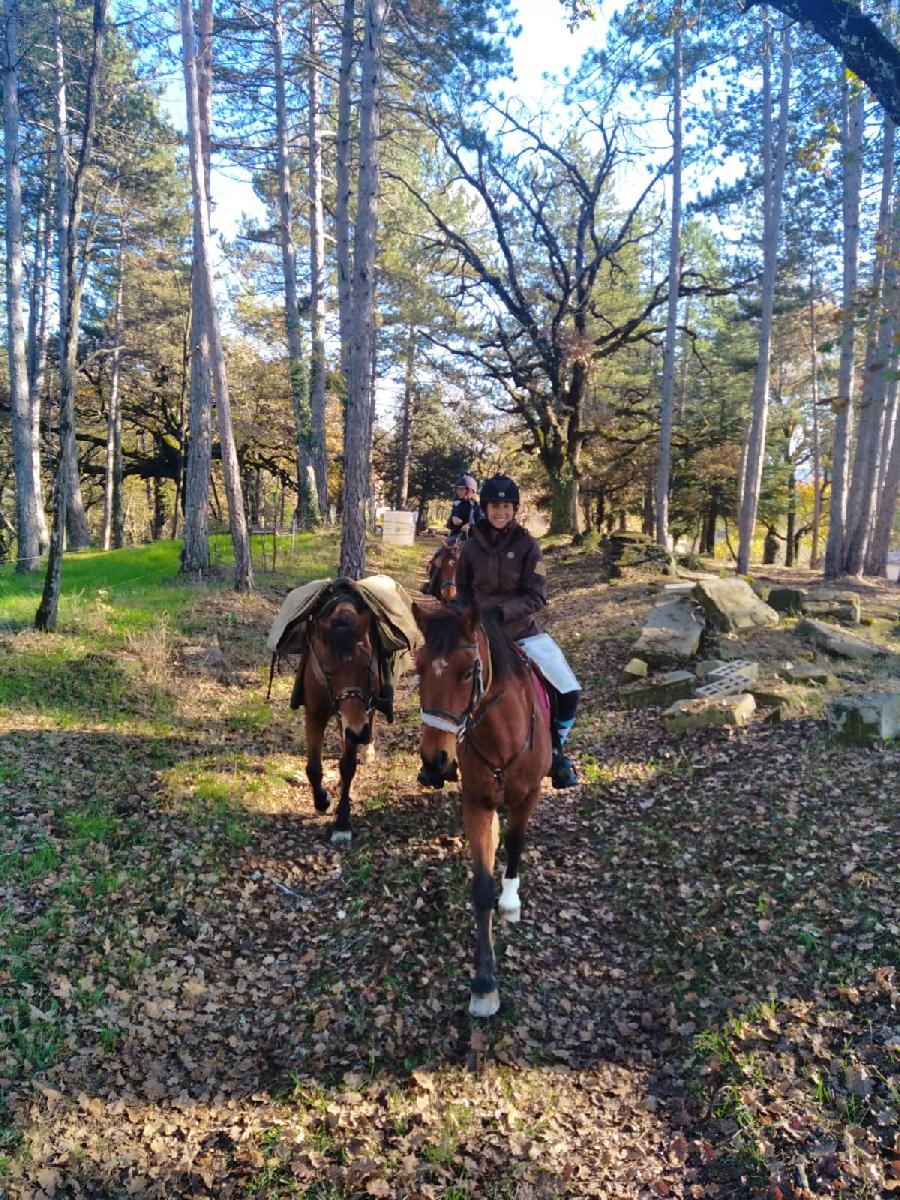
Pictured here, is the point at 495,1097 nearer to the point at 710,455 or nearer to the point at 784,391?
the point at 710,455

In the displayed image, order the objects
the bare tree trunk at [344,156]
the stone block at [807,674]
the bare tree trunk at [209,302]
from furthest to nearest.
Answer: the bare tree trunk at [344,156] → the bare tree trunk at [209,302] → the stone block at [807,674]

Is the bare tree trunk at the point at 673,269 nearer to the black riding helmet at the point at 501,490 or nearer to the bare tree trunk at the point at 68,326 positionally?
the bare tree trunk at the point at 68,326

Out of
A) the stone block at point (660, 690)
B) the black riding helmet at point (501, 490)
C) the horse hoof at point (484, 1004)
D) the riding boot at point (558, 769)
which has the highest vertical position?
the black riding helmet at point (501, 490)

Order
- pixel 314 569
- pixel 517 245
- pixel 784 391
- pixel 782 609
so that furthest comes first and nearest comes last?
pixel 784 391
pixel 517 245
pixel 314 569
pixel 782 609

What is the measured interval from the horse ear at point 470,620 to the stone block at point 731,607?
25.4 feet

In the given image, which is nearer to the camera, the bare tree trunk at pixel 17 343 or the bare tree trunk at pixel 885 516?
the bare tree trunk at pixel 17 343

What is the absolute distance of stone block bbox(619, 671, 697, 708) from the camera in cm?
899

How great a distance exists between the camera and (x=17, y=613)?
405 inches

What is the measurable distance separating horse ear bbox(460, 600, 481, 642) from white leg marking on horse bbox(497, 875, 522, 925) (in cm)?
229

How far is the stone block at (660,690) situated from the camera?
8.99m

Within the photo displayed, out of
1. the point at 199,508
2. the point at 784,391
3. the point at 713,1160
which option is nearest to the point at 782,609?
the point at 713,1160

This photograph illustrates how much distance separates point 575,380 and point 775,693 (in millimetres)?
18234

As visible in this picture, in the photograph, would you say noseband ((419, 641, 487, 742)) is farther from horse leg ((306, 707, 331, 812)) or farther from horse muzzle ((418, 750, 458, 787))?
horse leg ((306, 707, 331, 812))

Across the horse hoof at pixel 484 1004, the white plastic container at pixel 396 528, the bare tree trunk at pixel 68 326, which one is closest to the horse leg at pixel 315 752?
the horse hoof at pixel 484 1004
